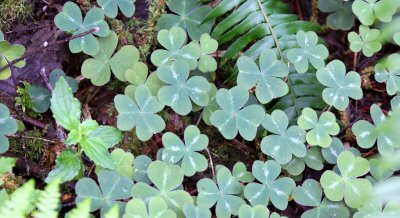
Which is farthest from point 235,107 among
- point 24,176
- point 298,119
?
point 24,176

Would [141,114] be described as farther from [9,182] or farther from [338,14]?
[338,14]

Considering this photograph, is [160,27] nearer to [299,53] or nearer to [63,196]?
[299,53]

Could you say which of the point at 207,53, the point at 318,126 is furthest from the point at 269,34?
the point at 318,126

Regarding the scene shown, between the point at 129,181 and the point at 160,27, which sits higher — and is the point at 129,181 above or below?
below

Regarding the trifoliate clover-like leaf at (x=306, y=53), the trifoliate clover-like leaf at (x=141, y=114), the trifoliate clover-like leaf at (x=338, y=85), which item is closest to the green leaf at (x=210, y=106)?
the trifoliate clover-like leaf at (x=141, y=114)

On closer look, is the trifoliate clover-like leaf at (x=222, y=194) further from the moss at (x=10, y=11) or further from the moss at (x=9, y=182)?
the moss at (x=10, y=11)

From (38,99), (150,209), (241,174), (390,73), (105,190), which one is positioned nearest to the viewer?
(150,209)

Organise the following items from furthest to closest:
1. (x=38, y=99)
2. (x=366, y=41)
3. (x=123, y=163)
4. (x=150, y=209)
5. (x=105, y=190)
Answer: (x=366, y=41) → (x=38, y=99) → (x=123, y=163) → (x=105, y=190) → (x=150, y=209)
